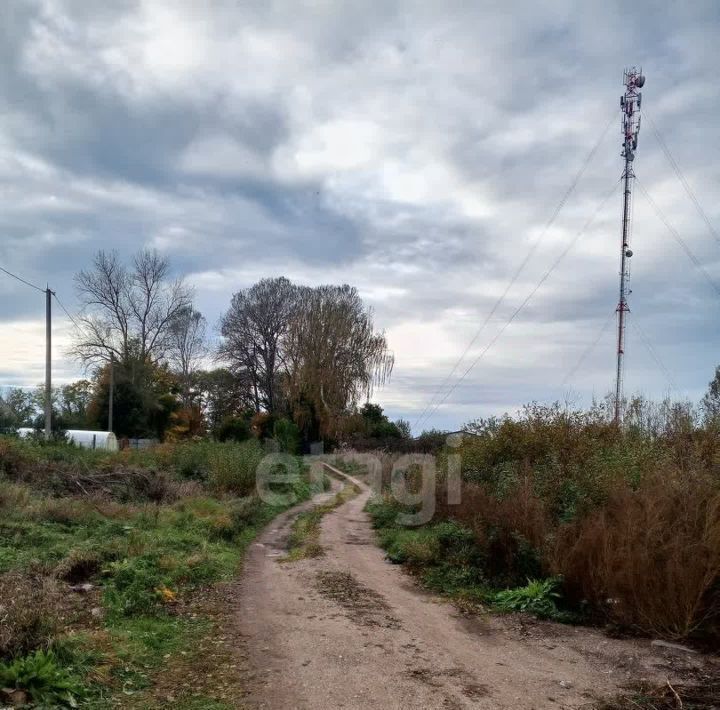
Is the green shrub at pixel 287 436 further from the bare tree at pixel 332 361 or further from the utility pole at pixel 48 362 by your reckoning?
the utility pole at pixel 48 362

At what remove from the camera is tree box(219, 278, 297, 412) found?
51.3 meters

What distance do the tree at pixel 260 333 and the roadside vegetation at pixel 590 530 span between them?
37.9 metres

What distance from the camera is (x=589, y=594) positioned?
26.7ft

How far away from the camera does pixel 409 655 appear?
6.51m

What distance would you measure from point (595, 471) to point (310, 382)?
108 ft

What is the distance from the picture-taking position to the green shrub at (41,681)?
4598mm

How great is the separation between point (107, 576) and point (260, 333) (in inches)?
1718

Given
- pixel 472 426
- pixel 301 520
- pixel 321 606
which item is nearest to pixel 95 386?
pixel 301 520

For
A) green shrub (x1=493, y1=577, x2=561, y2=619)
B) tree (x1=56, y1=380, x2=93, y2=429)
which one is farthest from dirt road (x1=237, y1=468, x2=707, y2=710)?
tree (x1=56, y1=380, x2=93, y2=429)

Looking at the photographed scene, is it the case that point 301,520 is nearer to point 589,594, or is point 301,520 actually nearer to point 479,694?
point 589,594

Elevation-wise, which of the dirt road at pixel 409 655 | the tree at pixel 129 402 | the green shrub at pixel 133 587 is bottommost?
the dirt road at pixel 409 655

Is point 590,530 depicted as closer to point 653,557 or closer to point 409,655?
Result: point 653,557

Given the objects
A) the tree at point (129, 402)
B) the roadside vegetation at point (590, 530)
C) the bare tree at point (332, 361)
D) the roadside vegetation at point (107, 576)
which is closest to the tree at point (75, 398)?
the tree at point (129, 402)

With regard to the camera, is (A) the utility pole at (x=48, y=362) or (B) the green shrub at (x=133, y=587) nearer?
(B) the green shrub at (x=133, y=587)
